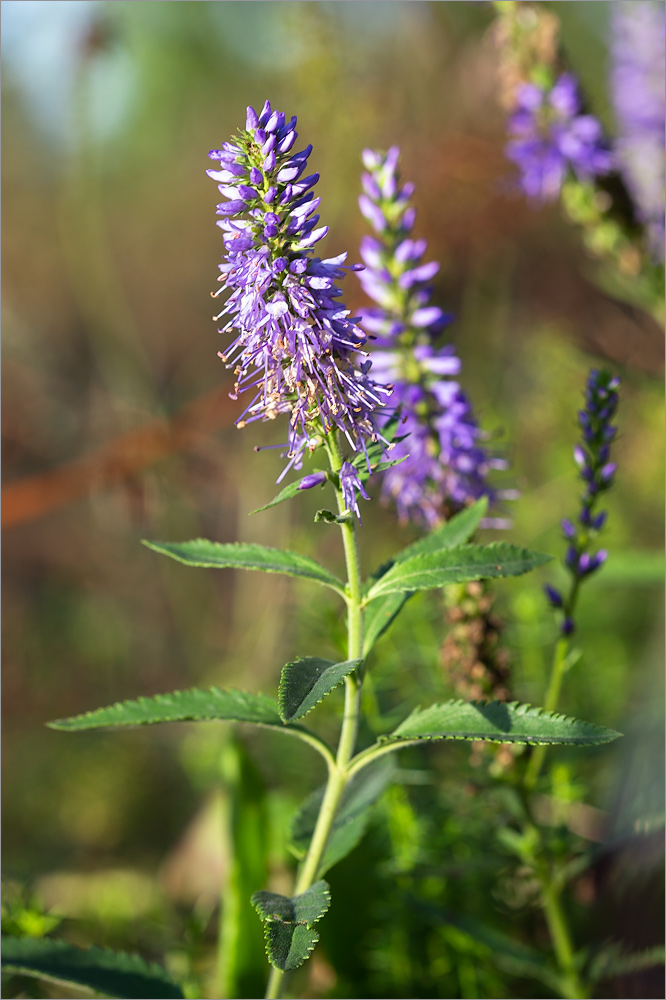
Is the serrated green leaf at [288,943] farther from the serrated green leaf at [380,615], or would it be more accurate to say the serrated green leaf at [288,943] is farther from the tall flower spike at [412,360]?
the tall flower spike at [412,360]

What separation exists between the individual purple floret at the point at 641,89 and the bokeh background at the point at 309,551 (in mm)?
136

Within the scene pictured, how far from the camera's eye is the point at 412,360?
1.09 m

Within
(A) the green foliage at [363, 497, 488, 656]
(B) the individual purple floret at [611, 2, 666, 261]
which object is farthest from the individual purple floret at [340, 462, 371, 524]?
(B) the individual purple floret at [611, 2, 666, 261]

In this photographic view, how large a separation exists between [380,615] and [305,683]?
0.20 m

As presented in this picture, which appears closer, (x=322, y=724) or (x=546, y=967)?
(x=546, y=967)

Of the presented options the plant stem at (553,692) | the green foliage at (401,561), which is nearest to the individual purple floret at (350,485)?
the green foliage at (401,561)

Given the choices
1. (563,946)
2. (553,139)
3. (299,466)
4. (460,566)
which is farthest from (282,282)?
(553,139)

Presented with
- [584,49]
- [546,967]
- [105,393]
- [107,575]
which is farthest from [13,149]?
[546,967]

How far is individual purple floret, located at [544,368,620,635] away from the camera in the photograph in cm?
99

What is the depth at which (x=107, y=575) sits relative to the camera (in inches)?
130

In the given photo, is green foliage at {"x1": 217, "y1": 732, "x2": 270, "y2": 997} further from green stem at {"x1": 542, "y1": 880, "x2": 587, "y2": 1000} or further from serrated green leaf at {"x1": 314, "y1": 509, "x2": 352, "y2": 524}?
serrated green leaf at {"x1": 314, "y1": 509, "x2": 352, "y2": 524}

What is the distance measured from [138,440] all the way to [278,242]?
4.45 ft

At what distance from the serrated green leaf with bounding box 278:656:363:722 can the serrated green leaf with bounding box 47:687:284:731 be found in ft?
0.32

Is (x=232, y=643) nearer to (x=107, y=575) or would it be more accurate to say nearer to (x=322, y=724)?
(x=107, y=575)
